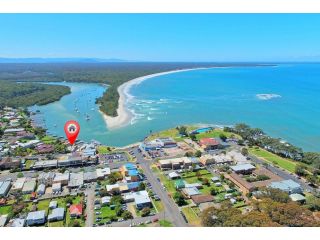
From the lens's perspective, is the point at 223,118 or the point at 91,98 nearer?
the point at 223,118

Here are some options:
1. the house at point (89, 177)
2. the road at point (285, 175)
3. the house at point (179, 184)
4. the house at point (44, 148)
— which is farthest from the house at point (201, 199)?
the house at point (44, 148)

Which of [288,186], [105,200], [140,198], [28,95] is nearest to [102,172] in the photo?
[105,200]

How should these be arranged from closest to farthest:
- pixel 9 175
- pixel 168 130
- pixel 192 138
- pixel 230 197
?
pixel 230 197 → pixel 9 175 → pixel 192 138 → pixel 168 130

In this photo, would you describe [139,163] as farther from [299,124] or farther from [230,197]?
[299,124]

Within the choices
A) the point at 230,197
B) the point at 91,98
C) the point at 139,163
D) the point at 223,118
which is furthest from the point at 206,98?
the point at 230,197

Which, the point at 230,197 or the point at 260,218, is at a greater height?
the point at 260,218

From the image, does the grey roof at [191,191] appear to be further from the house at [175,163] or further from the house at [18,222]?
the house at [18,222]
